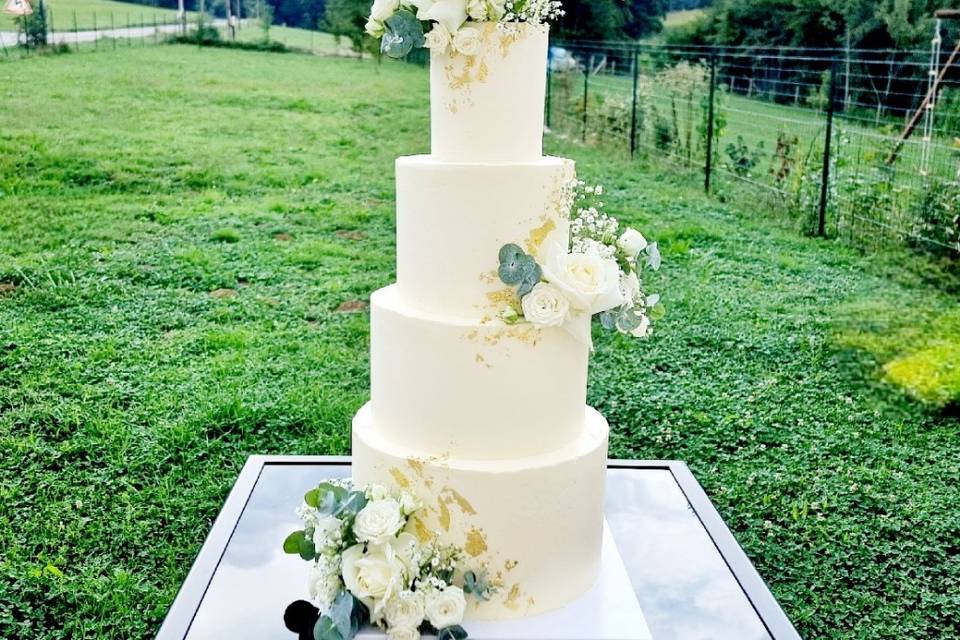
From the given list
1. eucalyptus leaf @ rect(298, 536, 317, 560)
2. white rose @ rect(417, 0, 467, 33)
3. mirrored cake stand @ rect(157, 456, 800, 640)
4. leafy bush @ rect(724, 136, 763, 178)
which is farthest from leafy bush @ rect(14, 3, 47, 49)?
eucalyptus leaf @ rect(298, 536, 317, 560)

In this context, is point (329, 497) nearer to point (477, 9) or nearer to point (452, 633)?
point (452, 633)

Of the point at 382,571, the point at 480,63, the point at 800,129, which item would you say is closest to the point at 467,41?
the point at 480,63

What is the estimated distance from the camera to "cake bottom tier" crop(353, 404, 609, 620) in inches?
85.4

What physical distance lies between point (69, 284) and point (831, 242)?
486cm

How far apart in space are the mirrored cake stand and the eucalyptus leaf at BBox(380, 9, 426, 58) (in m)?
1.28

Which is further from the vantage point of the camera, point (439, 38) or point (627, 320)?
point (627, 320)

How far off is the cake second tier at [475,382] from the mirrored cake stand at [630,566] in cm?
50

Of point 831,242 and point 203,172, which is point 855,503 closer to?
point 831,242

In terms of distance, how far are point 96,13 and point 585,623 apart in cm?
721

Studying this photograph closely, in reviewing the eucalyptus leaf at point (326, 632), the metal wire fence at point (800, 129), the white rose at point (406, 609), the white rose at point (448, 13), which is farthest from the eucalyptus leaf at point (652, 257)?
the metal wire fence at point (800, 129)

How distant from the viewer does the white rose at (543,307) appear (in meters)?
2.09

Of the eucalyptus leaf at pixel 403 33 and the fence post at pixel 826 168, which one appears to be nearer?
the eucalyptus leaf at pixel 403 33

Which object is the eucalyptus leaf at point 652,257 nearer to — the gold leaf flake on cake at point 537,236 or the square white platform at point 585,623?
the gold leaf flake on cake at point 537,236

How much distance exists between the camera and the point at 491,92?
2107 mm
